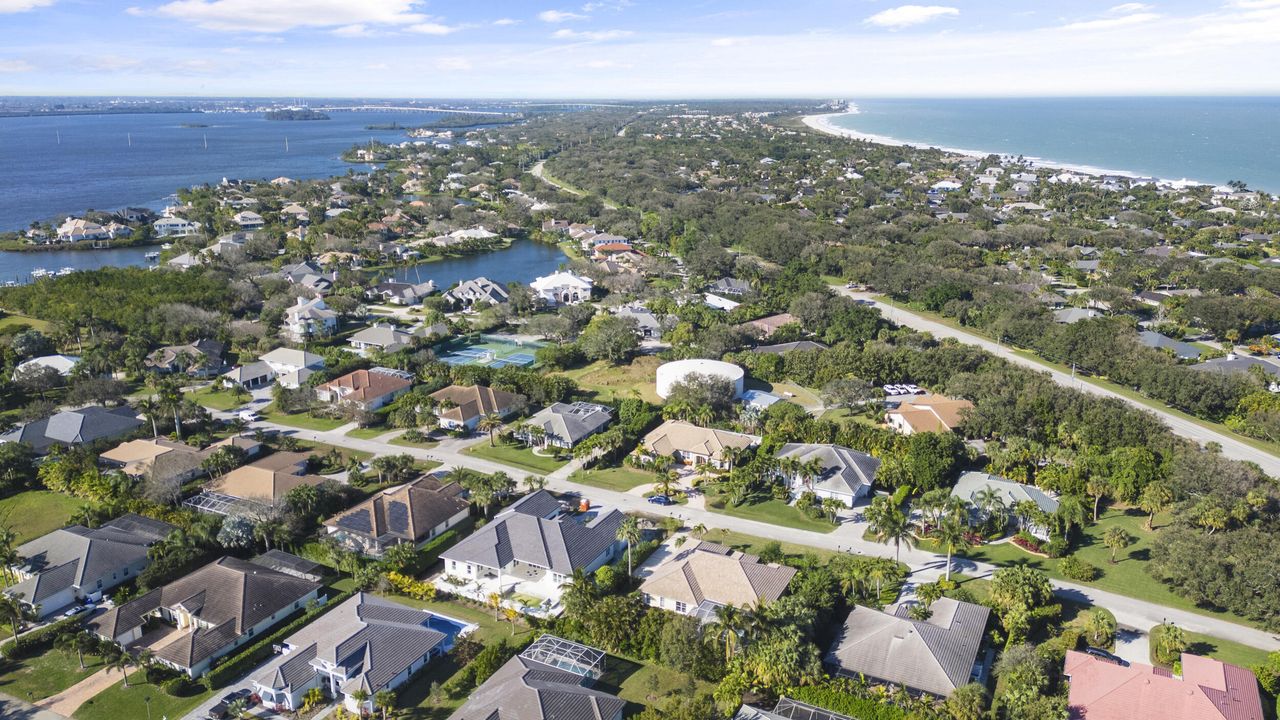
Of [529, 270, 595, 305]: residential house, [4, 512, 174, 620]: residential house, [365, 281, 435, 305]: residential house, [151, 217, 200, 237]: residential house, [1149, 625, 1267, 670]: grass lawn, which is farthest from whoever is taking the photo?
[151, 217, 200, 237]: residential house

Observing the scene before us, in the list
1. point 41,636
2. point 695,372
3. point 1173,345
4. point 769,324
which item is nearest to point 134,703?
point 41,636

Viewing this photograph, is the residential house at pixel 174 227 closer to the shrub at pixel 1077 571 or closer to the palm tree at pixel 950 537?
the palm tree at pixel 950 537

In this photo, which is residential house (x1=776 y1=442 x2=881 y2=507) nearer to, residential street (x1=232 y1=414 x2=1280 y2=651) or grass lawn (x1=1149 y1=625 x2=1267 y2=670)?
residential street (x1=232 y1=414 x2=1280 y2=651)

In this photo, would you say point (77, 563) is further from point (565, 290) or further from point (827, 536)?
point (565, 290)

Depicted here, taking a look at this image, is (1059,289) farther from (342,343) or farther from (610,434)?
(342,343)

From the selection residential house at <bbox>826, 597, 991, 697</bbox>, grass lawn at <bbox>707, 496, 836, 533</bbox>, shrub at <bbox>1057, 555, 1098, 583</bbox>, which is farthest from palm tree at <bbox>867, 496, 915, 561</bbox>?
shrub at <bbox>1057, 555, 1098, 583</bbox>
